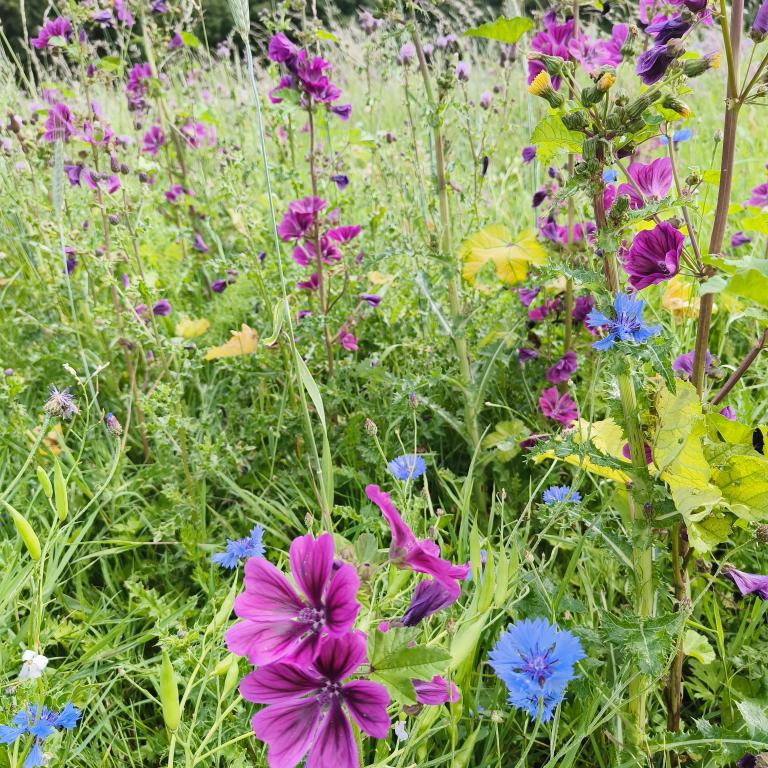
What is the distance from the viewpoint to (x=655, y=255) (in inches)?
39.3

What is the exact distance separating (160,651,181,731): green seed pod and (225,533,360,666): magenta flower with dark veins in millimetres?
78

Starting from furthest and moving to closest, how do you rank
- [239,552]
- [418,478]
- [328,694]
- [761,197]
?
[761,197] < [418,478] < [239,552] < [328,694]

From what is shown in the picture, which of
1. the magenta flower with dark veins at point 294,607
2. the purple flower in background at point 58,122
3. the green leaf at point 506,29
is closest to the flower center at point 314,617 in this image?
the magenta flower with dark veins at point 294,607

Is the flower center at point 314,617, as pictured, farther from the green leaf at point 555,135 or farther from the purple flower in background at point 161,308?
the purple flower in background at point 161,308

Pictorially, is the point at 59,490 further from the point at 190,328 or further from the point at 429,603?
the point at 190,328

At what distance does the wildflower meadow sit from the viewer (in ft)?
2.64

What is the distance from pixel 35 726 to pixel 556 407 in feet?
4.20

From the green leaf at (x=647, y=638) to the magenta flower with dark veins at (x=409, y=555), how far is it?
0.31 meters

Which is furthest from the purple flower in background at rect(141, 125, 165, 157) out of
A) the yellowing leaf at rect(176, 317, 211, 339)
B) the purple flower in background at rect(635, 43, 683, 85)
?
the purple flower in background at rect(635, 43, 683, 85)

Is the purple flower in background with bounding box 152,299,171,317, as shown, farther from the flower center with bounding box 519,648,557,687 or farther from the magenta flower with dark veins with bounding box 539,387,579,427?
the flower center with bounding box 519,648,557,687

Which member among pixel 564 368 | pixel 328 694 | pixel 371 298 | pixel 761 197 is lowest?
pixel 564 368

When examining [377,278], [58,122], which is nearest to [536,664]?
[377,278]

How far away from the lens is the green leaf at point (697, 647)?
105cm

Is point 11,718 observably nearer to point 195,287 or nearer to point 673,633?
point 673,633
